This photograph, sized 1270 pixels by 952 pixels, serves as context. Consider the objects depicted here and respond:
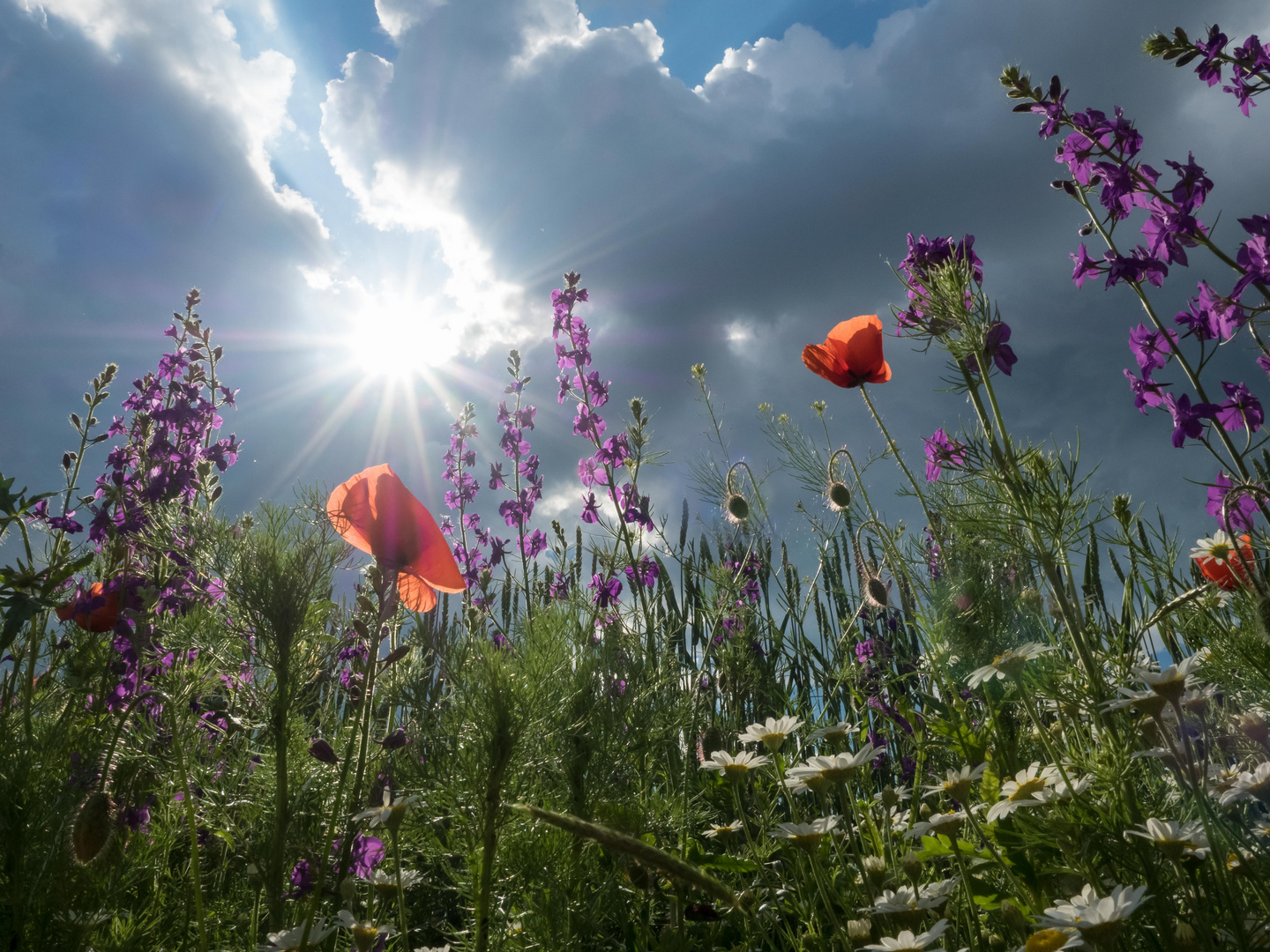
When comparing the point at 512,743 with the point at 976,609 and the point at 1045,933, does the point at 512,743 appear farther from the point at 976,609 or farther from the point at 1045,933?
the point at 976,609

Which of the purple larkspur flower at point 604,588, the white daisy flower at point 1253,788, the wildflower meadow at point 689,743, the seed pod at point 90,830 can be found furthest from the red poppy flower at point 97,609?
the white daisy flower at point 1253,788

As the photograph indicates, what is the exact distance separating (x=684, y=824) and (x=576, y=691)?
2.02ft

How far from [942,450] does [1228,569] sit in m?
0.59

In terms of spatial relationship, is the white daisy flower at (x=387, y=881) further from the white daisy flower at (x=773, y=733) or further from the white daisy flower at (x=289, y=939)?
the white daisy flower at (x=773, y=733)

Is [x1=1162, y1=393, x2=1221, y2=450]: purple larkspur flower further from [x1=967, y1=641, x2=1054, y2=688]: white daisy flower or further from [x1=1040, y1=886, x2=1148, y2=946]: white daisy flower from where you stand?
[x1=1040, y1=886, x2=1148, y2=946]: white daisy flower

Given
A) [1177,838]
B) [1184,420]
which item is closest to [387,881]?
[1177,838]

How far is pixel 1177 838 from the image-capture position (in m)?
0.97

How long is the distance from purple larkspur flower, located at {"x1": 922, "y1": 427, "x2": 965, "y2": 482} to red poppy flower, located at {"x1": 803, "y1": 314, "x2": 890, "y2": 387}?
1.85ft

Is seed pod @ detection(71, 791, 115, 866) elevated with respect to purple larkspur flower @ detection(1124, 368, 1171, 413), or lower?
lower

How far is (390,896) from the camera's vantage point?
1.55 metres

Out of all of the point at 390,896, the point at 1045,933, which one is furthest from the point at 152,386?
the point at 1045,933

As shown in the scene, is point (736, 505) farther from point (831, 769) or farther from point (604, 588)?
point (831, 769)

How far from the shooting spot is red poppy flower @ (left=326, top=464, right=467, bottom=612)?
1305 mm

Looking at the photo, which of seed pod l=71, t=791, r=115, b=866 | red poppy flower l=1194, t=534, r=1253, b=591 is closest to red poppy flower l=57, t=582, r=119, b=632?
seed pod l=71, t=791, r=115, b=866
